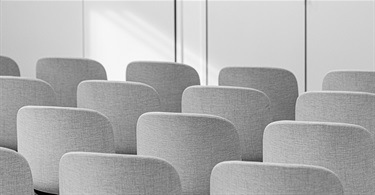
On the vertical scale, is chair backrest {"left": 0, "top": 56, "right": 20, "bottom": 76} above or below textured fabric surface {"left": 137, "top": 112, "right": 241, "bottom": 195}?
above

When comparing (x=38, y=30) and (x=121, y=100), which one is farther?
(x=38, y=30)

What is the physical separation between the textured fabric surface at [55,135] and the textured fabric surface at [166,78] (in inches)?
65.2

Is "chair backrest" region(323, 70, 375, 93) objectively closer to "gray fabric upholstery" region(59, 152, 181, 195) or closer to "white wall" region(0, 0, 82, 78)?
"gray fabric upholstery" region(59, 152, 181, 195)

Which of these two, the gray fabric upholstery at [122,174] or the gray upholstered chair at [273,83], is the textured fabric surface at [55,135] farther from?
the gray upholstered chair at [273,83]

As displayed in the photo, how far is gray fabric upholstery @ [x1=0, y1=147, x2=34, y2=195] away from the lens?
3.15m

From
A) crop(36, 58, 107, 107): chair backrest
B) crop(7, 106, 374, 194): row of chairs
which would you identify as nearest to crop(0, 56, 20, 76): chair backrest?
crop(36, 58, 107, 107): chair backrest

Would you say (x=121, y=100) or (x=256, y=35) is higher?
(x=256, y=35)

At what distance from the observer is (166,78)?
19.5 feet

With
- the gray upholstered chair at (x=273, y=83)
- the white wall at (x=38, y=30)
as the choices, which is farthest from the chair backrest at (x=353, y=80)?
the white wall at (x=38, y=30)

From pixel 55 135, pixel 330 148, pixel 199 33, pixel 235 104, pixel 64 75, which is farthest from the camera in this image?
pixel 199 33

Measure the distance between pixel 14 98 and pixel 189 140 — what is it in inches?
55.2

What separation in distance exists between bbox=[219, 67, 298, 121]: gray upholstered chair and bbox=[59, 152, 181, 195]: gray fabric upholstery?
8.43 ft

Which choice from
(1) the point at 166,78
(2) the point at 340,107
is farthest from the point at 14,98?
(2) the point at 340,107

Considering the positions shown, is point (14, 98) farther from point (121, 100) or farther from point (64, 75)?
point (64, 75)
